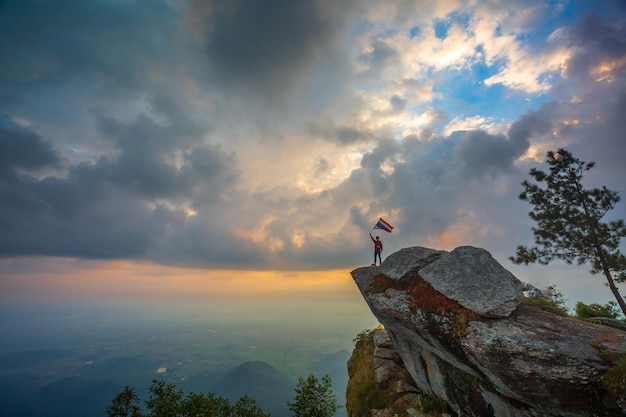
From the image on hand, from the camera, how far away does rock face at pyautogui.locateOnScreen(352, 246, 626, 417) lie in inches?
479

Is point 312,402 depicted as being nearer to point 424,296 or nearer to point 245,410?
point 245,410

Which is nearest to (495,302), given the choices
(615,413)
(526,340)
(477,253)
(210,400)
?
(526,340)

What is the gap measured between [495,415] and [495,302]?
257 inches

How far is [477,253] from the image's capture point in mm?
17797

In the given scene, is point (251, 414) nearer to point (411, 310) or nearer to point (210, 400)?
point (210, 400)

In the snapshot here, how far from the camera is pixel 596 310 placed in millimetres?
25031

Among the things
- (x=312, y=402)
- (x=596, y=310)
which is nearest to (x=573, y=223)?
(x=596, y=310)

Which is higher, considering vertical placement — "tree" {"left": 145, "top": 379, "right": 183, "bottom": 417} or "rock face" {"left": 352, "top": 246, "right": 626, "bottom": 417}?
"rock face" {"left": 352, "top": 246, "right": 626, "bottom": 417}

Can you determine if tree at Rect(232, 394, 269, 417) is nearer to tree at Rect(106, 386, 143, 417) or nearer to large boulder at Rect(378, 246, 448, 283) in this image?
tree at Rect(106, 386, 143, 417)

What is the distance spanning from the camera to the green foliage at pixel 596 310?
24.6 m

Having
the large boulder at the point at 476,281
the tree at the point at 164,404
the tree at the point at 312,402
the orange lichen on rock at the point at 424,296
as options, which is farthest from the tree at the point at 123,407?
the large boulder at the point at 476,281

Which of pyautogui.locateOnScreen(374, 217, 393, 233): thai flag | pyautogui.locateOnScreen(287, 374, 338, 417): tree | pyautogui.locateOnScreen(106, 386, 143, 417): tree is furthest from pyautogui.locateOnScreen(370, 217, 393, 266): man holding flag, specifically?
pyautogui.locateOnScreen(106, 386, 143, 417): tree

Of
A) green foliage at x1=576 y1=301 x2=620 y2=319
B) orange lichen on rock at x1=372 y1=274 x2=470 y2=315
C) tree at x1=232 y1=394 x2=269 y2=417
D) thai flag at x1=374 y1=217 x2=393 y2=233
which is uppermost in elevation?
thai flag at x1=374 y1=217 x2=393 y2=233

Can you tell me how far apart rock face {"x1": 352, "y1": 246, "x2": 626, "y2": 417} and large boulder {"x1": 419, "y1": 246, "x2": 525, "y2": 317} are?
0.05m
